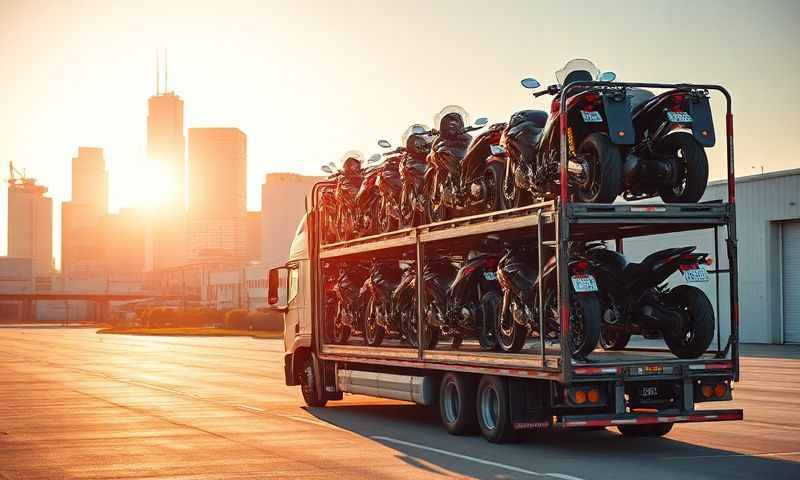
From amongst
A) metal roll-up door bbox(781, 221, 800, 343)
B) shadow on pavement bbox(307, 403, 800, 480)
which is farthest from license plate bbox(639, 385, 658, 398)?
metal roll-up door bbox(781, 221, 800, 343)

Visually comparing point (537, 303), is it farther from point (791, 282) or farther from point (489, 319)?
point (791, 282)

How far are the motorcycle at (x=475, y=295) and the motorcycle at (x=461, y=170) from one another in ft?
1.94

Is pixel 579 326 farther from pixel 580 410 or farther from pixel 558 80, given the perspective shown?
pixel 558 80

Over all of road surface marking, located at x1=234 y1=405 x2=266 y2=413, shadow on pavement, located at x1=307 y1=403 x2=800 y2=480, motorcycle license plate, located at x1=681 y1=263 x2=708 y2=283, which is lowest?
road surface marking, located at x1=234 y1=405 x2=266 y2=413

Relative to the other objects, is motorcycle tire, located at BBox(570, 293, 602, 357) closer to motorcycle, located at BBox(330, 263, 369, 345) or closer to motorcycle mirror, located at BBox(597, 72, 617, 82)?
motorcycle mirror, located at BBox(597, 72, 617, 82)

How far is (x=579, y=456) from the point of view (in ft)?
43.1

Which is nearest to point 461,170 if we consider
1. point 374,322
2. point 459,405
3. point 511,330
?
point 511,330

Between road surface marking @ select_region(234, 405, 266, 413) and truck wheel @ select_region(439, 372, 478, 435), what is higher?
truck wheel @ select_region(439, 372, 478, 435)

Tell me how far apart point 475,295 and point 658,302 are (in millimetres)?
2766

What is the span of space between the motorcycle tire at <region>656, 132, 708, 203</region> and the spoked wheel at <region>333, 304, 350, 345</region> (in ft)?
26.9

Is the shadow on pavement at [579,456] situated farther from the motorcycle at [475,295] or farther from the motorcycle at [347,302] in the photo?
the motorcycle at [347,302]

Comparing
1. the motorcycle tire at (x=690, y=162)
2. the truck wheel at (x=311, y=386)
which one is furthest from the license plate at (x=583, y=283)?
the truck wheel at (x=311, y=386)

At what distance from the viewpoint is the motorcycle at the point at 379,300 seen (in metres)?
18.4

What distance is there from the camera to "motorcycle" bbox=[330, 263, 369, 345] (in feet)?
65.3
